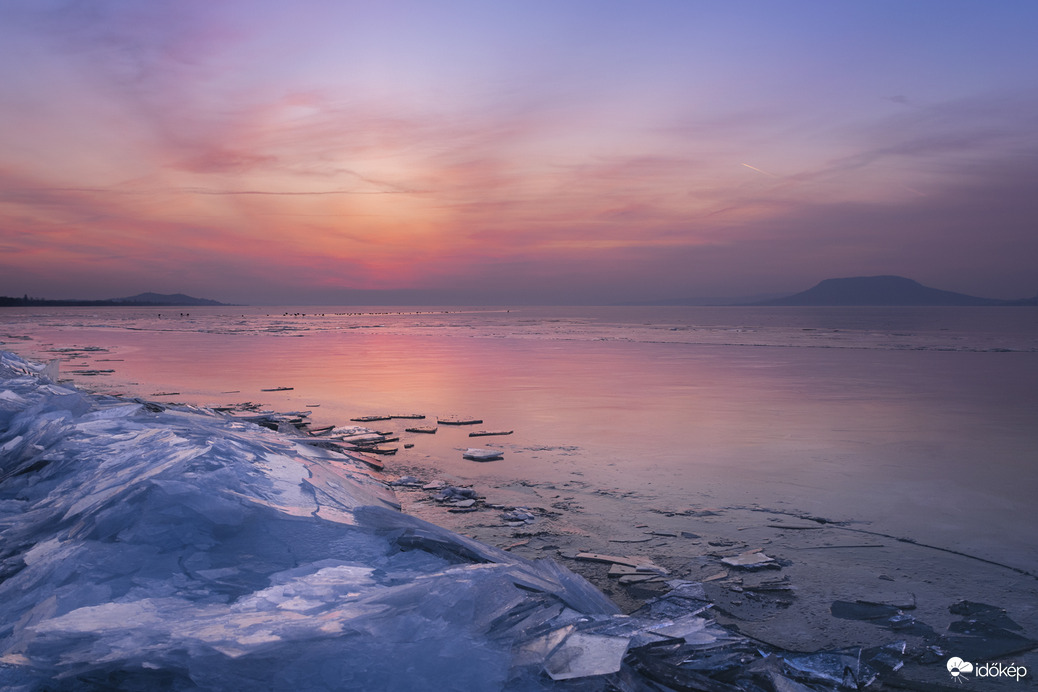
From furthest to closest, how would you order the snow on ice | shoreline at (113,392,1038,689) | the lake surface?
the lake surface → shoreline at (113,392,1038,689) → the snow on ice

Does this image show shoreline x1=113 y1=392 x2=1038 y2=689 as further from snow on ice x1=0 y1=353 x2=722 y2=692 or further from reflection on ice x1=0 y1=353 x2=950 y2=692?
snow on ice x1=0 y1=353 x2=722 y2=692

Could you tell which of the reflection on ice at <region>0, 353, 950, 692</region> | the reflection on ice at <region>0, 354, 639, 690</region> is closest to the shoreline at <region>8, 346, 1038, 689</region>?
the reflection on ice at <region>0, 353, 950, 692</region>

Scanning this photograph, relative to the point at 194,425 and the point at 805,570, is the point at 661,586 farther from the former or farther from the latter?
the point at 194,425

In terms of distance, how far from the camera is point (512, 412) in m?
9.95

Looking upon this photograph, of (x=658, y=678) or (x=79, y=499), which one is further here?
(x=79, y=499)

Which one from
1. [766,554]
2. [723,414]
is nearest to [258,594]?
[766,554]

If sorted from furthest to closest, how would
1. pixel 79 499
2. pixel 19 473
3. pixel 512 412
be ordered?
pixel 512 412 → pixel 19 473 → pixel 79 499

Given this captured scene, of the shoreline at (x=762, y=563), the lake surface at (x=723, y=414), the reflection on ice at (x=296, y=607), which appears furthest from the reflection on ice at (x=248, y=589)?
the lake surface at (x=723, y=414)

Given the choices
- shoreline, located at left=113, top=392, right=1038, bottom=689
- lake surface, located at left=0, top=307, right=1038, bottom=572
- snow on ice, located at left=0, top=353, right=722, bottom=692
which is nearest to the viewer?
snow on ice, located at left=0, top=353, right=722, bottom=692

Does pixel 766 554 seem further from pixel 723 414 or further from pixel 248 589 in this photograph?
pixel 723 414

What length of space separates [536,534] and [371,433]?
4.22 metres

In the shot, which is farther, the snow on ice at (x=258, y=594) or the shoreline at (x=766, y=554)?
the shoreline at (x=766, y=554)

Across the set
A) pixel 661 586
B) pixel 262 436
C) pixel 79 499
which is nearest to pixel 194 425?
pixel 262 436

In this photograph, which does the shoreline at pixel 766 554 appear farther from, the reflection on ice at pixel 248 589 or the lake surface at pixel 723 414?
the reflection on ice at pixel 248 589
